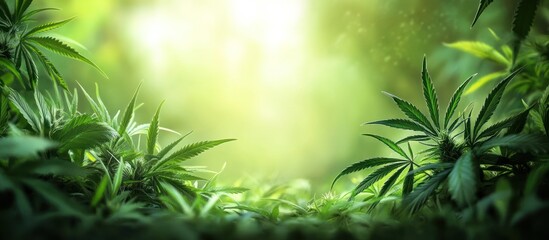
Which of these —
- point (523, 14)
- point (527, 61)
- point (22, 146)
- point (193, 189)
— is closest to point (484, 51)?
point (527, 61)

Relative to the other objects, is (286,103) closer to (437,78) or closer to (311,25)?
(311,25)

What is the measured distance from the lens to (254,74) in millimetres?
2627

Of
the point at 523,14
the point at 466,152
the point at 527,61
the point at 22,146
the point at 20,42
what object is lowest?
the point at 22,146

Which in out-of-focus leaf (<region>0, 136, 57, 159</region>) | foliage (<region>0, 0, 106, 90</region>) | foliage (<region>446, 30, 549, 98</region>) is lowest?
out-of-focus leaf (<region>0, 136, 57, 159</region>)

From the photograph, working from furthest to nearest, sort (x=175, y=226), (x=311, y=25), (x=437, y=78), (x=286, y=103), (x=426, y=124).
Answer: (x=286, y=103)
(x=311, y=25)
(x=437, y=78)
(x=426, y=124)
(x=175, y=226)

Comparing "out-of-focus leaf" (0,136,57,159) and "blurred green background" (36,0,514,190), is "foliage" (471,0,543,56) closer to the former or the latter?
"out-of-focus leaf" (0,136,57,159)

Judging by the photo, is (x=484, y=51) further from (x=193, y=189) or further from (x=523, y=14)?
(x=193, y=189)

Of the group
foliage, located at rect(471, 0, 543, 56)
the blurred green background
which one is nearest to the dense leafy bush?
foliage, located at rect(471, 0, 543, 56)

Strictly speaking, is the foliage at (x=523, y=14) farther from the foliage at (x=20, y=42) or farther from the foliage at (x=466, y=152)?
the foliage at (x=20, y=42)

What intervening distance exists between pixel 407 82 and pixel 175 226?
169 centimetres

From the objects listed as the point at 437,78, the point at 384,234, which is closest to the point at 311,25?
the point at 437,78

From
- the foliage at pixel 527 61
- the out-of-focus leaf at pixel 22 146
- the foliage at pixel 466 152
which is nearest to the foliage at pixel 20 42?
the out-of-focus leaf at pixel 22 146

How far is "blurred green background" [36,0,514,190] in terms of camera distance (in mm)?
2129

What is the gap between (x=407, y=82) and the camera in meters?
1.95
